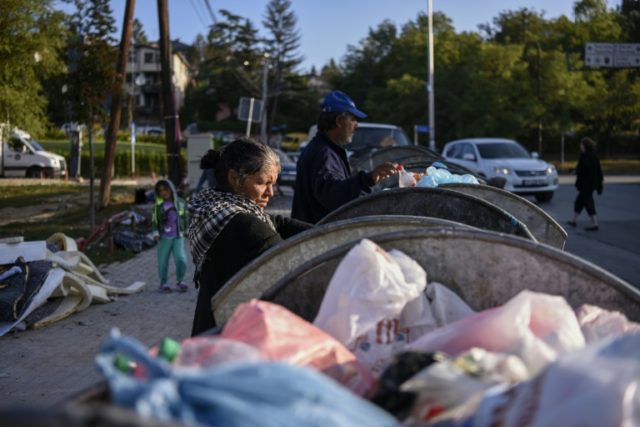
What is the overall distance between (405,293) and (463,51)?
5699 centimetres

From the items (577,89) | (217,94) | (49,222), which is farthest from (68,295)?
(217,94)

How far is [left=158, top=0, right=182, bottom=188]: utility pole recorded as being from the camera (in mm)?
19562

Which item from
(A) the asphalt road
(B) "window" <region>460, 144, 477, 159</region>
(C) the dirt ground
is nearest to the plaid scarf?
(A) the asphalt road

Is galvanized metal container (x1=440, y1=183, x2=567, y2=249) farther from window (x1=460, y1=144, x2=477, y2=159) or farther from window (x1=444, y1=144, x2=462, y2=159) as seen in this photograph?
window (x1=444, y1=144, x2=462, y2=159)

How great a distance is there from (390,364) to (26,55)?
19554 millimetres

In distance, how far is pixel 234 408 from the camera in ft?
4.70

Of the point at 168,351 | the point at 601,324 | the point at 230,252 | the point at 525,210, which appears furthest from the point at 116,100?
the point at 168,351

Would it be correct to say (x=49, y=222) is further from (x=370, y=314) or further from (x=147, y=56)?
(x=147, y=56)

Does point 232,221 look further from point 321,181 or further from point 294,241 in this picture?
point 321,181

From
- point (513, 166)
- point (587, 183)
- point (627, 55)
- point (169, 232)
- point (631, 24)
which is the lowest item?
point (169, 232)

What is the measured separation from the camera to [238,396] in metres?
1.47

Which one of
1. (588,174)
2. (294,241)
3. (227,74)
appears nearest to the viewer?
(294,241)

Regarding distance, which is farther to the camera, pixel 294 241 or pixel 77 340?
pixel 77 340

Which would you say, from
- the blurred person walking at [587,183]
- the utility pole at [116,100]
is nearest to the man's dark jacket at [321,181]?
the blurred person walking at [587,183]
